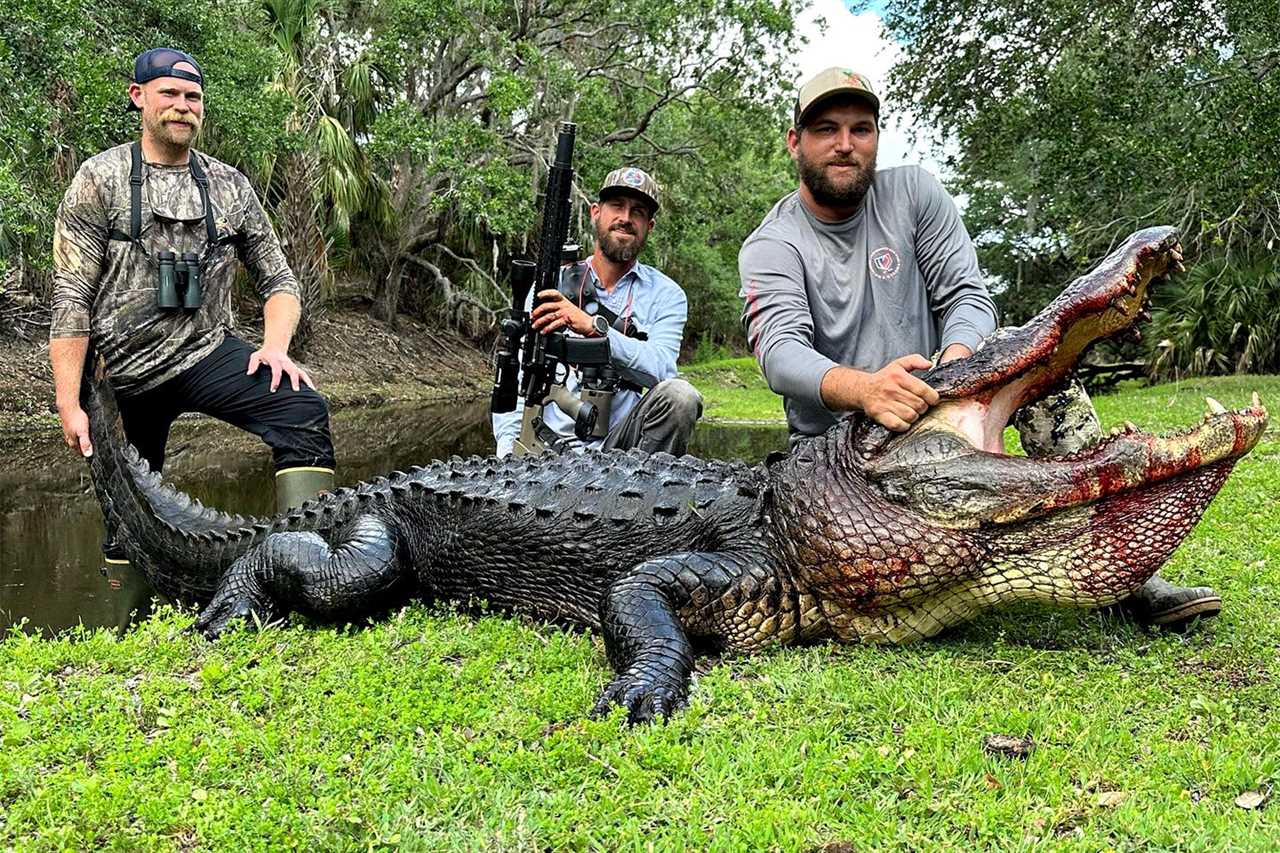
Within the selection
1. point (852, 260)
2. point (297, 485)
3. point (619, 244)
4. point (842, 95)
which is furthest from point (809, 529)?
point (619, 244)

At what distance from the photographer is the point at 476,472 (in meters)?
3.91

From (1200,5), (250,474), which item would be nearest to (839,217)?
(250,474)

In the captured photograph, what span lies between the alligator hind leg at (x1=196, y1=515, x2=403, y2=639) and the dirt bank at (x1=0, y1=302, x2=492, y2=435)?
874 cm

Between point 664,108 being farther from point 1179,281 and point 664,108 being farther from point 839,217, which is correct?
point 839,217

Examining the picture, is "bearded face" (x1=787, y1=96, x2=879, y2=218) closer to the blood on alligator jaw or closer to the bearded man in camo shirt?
the blood on alligator jaw

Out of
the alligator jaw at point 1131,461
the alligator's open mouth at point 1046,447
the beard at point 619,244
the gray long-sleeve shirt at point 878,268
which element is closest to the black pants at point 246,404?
the beard at point 619,244

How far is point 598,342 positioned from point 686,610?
2378mm

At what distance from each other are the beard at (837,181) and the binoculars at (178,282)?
116 inches

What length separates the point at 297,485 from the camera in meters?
4.65

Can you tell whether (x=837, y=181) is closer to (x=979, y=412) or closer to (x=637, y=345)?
(x=979, y=412)

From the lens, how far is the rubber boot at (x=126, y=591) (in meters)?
4.45

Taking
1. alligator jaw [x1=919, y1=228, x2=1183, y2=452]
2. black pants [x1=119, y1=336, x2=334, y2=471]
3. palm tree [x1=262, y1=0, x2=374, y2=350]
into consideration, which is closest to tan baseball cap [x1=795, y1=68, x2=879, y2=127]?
alligator jaw [x1=919, y1=228, x2=1183, y2=452]

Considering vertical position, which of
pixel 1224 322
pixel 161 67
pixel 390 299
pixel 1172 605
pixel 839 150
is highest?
pixel 161 67

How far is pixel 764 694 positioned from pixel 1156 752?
961 mm
